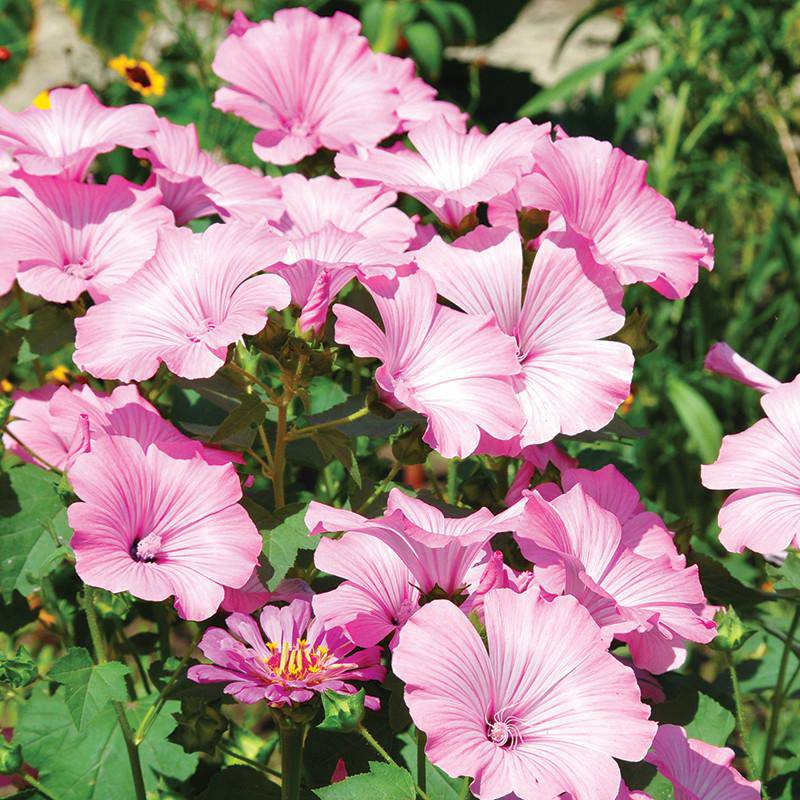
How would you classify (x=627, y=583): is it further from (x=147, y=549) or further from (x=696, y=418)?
(x=696, y=418)

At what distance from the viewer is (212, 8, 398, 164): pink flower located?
1068 mm

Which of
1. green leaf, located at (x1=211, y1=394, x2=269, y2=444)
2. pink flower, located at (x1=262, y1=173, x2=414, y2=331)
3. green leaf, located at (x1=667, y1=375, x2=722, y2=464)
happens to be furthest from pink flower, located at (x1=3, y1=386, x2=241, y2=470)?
green leaf, located at (x1=667, y1=375, x2=722, y2=464)

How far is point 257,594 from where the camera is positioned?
83cm

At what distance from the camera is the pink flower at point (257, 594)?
804 millimetres

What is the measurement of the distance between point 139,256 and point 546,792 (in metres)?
0.52

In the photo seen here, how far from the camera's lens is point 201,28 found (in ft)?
12.7

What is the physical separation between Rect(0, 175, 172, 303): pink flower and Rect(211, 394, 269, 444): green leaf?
17cm

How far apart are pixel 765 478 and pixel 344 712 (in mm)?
351

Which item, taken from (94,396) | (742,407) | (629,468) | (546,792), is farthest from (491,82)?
(546,792)

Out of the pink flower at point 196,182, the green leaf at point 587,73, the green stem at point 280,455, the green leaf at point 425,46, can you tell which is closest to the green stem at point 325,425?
the green stem at point 280,455

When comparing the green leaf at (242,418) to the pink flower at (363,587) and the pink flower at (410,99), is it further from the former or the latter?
the pink flower at (410,99)

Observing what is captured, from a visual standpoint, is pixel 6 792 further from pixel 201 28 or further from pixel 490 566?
pixel 201 28

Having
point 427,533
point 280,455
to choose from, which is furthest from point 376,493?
point 427,533

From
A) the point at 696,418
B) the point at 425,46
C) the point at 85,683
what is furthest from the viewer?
the point at 425,46
